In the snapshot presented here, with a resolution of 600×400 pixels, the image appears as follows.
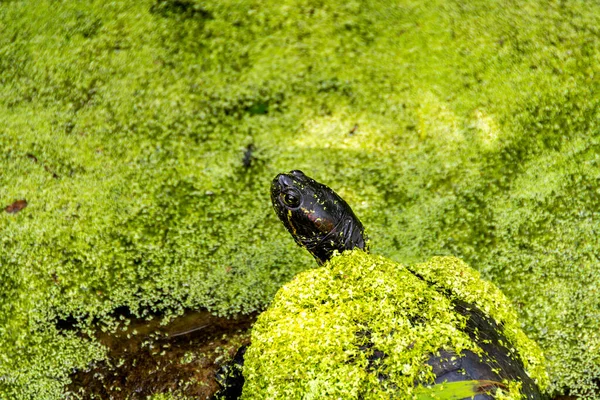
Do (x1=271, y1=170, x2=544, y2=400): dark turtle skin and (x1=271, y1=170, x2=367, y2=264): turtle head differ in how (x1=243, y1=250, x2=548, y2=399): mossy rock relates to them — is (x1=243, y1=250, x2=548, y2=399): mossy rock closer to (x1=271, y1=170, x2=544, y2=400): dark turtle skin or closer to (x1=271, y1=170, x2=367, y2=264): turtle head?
A: (x1=271, y1=170, x2=544, y2=400): dark turtle skin

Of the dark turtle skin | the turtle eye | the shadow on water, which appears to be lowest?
the shadow on water

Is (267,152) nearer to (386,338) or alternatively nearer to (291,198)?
(291,198)

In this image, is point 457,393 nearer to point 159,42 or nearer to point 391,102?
point 391,102

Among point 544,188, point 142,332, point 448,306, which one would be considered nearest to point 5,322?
point 142,332

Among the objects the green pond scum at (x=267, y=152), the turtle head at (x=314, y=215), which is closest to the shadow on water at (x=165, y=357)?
the green pond scum at (x=267, y=152)

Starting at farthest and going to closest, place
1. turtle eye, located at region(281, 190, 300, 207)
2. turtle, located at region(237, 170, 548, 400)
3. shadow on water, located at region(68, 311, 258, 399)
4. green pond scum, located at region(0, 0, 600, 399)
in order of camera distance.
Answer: green pond scum, located at region(0, 0, 600, 399) → shadow on water, located at region(68, 311, 258, 399) → turtle eye, located at region(281, 190, 300, 207) → turtle, located at region(237, 170, 548, 400)

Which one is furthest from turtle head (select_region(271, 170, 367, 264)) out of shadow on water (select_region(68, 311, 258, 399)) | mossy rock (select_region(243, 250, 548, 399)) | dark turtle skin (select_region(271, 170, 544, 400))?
shadow on water (select_region(68, 311, 258, 399))

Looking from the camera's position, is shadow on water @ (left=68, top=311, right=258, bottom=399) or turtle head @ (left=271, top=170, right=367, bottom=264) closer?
turtle head @ (left=271, top=170, right=367, bottom=264)

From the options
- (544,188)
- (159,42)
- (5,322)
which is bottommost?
(544,188)

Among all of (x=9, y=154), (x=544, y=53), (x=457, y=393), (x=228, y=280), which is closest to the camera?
(x=457, y=393)
